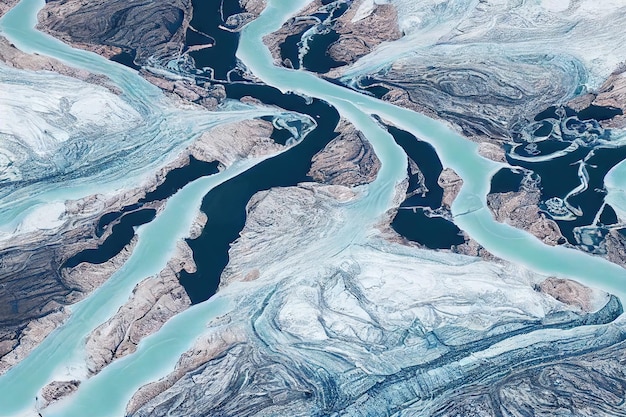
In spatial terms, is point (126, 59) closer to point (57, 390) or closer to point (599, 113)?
point (57, 390)

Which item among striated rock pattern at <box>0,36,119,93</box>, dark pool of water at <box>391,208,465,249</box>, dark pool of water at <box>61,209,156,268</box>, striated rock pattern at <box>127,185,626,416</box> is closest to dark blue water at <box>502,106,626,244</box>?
dark pool of water at <box>391,208,465,249</box>

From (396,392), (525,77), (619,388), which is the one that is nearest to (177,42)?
(525,77)

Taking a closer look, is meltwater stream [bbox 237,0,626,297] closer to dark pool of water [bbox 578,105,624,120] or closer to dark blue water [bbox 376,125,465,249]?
dark blue water [bbox 376,125,465,249]

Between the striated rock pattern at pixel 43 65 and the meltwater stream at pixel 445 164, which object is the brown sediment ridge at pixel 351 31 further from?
the striated rock pattern at pixel 43 65

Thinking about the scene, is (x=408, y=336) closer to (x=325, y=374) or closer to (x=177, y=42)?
(x=325, y=374)

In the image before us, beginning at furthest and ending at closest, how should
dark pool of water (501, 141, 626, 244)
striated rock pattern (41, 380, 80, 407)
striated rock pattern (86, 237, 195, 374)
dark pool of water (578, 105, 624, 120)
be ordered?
dark pool of water (578, 105, 624, 120) < dark pool of water (501, 141, 626, 244) < striated rock pattern (86, 237, 195, 374) < striated rock pattern (41, 380, 80, 407)

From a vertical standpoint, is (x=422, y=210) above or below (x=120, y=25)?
below

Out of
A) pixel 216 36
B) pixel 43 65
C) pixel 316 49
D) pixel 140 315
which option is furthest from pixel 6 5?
pixel 140 315
